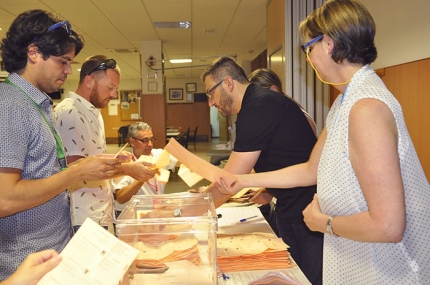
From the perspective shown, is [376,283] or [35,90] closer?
[376,283]

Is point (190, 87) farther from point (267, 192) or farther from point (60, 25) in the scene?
point (60, 25)

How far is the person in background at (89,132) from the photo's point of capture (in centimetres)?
210

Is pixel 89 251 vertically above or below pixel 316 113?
below

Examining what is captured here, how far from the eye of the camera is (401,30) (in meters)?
2.93

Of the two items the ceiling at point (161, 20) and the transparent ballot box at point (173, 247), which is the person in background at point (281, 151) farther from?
the ceiling at point (161, 20)

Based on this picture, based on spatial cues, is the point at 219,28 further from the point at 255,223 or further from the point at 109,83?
the point at 255,223

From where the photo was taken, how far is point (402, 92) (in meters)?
2.97

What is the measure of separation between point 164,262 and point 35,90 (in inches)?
33.4

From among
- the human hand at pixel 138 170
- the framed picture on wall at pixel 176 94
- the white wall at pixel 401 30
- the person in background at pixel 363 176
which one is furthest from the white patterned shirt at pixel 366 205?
the framed picture on wall at pixel 176 94

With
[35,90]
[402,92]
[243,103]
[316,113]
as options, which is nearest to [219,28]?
[316,113]

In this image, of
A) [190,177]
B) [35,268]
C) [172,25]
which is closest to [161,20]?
[172,25]

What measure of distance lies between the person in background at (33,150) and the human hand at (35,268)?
0.45 meters

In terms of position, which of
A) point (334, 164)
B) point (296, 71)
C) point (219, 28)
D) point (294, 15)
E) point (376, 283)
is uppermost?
point (219, 28)

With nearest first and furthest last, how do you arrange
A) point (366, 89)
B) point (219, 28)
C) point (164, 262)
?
→ 1. point (366, 89)
2. point (164, 262)
3. point (219, 28)
